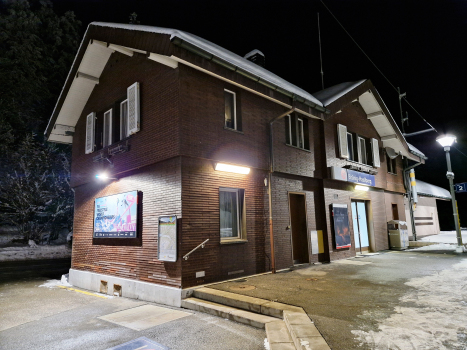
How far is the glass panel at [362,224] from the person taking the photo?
1452cm

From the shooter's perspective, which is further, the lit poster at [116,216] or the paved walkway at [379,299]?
the lit poster at [116,216]

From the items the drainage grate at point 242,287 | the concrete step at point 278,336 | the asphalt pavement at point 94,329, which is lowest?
the asphalt pavement at point 94,329

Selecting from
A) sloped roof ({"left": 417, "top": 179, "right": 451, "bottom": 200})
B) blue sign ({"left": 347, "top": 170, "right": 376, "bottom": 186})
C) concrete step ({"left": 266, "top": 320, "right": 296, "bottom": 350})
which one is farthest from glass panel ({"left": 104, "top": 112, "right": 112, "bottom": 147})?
sloped roof ({"left": 417, "top": 179, "right": 451, "bottom": 200})

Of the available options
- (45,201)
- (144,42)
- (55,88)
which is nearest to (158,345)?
(144,42)

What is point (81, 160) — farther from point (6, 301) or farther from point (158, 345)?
point (158, 345)

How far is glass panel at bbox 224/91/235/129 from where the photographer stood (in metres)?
9.50

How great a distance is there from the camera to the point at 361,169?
1481 centimetres

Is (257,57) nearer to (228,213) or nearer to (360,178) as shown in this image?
(360,178)

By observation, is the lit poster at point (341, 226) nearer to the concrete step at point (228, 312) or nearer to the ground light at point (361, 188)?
the ground light at point (361, 188)

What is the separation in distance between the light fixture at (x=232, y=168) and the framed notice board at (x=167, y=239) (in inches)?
77.3

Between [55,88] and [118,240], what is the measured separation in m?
22.4

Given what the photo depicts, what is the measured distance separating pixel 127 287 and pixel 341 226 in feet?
28.1

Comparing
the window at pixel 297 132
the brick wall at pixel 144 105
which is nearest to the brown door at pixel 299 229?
the window at pixel 297 132

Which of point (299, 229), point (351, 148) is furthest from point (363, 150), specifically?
point (299, 229)
